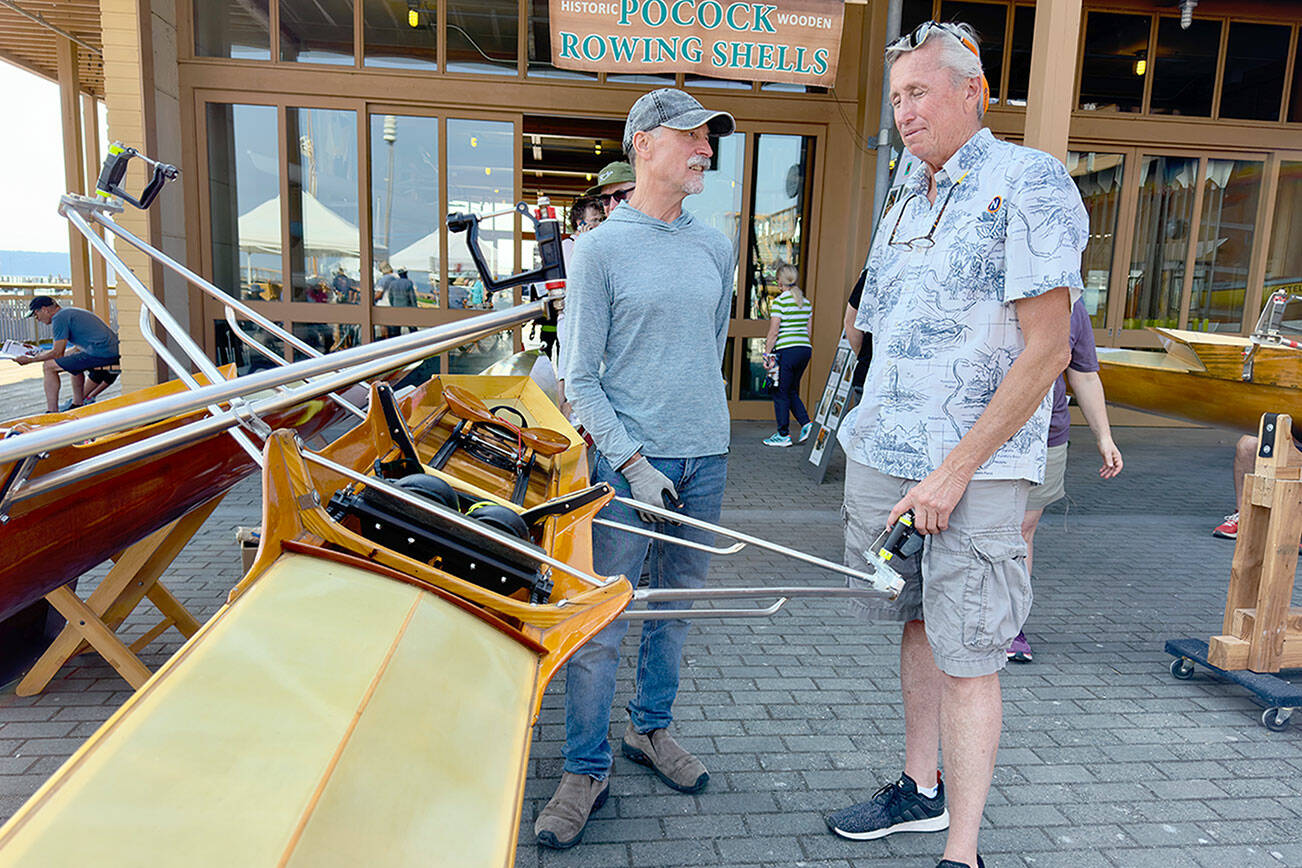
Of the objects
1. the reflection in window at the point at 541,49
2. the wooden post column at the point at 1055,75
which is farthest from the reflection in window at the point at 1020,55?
the wooden post column at the point at 1055,75

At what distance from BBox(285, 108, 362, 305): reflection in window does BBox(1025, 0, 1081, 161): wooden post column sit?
6.33 m

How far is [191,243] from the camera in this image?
8180 millimetres

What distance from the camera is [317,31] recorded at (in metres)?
8.19

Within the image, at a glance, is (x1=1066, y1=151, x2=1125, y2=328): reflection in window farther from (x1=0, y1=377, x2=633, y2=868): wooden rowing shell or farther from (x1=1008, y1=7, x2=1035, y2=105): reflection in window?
(x1=0, y1=377, x2=633, y2=868): wooden rowing shell

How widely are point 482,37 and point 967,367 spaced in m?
7.94

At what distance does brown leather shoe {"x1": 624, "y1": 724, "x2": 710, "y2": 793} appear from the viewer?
259 cm

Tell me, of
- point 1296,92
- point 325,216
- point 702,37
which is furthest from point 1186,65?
point 325,216

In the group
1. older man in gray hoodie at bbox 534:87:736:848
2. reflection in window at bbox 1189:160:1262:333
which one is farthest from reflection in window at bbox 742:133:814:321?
older man in gray hoodie at bbox 534:87:736:848

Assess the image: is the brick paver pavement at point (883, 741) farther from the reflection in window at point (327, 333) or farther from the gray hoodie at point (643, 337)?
the reflection in window at point (327, 333)

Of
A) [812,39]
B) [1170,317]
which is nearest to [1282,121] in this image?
[1170,317]

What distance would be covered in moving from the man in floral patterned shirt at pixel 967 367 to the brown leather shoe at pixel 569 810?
960 mm

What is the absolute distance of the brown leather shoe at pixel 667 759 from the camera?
2.59 m

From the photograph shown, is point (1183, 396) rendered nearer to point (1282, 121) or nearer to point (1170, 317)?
point (1170, 317)

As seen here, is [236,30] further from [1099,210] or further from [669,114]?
[1099,210]
